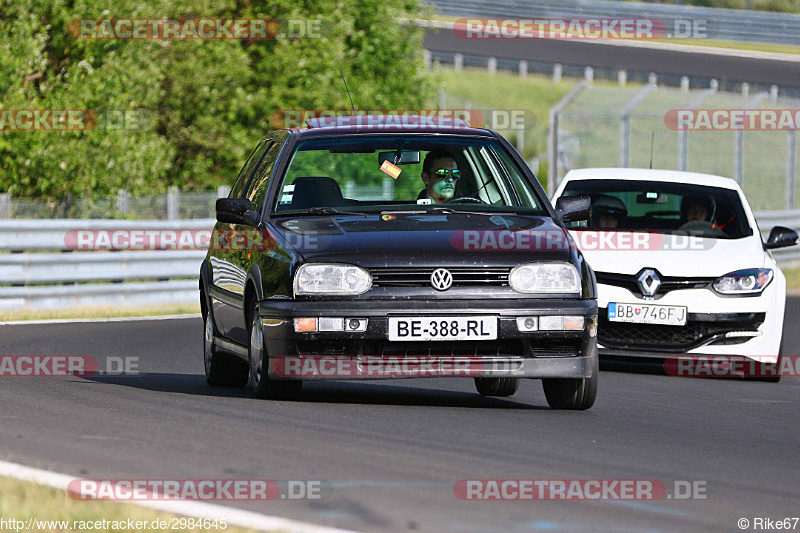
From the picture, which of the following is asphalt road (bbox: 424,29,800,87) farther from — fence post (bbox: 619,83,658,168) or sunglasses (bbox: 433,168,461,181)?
sunglasses (bbox: 433,168,461,181)

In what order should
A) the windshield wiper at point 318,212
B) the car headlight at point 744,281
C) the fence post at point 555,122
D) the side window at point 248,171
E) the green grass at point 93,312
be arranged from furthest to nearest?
the fence post at point 555,122
the green grass at point 93,312
the car headlight at point 744,281
the side window at point 248,171
the windshield wiper at point 318,212

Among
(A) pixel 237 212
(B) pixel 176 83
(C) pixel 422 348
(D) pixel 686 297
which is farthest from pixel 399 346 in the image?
(B) pixel 176 83

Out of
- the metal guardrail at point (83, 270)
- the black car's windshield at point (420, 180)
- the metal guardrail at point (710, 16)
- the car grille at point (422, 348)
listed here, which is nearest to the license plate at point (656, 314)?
the black car's windshield at point (420, 180)

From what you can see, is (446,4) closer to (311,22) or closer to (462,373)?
(311,22)

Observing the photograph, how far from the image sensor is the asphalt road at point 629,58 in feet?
138

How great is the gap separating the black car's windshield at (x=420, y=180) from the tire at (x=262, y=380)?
2.74 ft

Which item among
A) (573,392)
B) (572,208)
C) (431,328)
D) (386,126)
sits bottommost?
(573,392)

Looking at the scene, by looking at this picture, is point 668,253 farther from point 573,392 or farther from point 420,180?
point 573,392

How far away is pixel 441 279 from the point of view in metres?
8.64

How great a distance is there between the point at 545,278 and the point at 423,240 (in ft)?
2.22

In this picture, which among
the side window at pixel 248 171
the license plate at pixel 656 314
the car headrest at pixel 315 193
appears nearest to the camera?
the car headrest at pixel 315 193

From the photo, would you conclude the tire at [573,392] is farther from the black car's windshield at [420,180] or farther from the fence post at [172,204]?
the fence post at [172,204]

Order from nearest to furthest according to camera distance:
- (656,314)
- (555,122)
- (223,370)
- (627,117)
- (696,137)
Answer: (223,370), (656,314), (627,117), (555,122), (696,137)

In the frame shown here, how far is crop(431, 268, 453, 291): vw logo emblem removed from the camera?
863 cm
